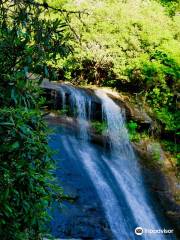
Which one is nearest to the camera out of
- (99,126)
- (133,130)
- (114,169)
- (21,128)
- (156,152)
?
(21,128)

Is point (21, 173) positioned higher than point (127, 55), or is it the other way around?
point (127, 55)

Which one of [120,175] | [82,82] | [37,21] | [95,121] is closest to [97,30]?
[82,82]

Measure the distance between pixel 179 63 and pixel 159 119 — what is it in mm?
2505

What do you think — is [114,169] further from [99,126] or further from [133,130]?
[133,130]

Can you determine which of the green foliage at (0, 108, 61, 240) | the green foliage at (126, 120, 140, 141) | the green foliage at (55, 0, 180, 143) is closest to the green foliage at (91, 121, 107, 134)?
the green foliage at (126, 120, 140, 141)

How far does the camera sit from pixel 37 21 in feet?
12.4

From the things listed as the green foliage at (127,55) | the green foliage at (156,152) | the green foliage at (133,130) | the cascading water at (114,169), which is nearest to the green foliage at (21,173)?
the cascading water at (114,169)

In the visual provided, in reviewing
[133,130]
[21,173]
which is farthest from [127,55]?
[21,173]

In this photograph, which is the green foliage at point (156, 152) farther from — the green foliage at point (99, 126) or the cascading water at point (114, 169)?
the green foliage at point (99, 126)

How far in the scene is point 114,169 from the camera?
37.8ft

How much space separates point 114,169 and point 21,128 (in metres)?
8.32

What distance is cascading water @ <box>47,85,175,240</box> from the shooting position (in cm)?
976

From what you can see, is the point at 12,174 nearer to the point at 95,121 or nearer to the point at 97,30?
the point at 95,121

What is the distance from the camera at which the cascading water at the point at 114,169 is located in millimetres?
9758
